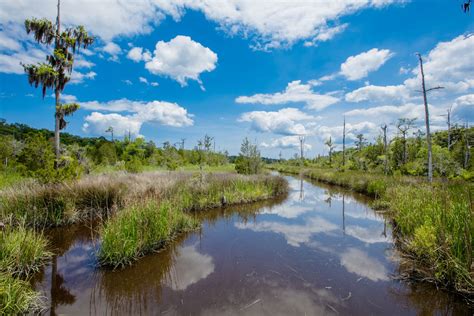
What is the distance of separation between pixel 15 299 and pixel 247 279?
3.57 metres

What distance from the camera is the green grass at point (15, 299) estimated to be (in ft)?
9.69

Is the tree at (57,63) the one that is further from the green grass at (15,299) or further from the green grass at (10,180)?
the green grass at (15,299)

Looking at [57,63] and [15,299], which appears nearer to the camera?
[15,299]

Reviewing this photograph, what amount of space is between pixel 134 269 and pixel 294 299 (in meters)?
3.26

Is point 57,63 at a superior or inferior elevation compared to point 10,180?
superior

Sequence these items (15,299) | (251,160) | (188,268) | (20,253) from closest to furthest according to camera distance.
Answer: (15,299)
(20,253)
(188,268)
(251,160)

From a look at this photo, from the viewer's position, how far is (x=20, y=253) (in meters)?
4.29

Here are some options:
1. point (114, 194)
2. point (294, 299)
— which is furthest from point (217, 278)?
point (114, 194)

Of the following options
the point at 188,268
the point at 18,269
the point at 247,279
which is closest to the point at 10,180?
the point at 18,269

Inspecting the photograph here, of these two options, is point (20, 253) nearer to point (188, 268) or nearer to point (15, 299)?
point (15, 299)

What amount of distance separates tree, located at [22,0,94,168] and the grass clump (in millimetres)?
5930

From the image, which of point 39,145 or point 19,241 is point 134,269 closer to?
point 19,241

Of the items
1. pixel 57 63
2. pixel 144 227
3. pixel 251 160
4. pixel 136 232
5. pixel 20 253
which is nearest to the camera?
pixel 20 253

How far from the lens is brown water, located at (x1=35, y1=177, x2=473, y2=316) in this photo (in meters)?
3.51
